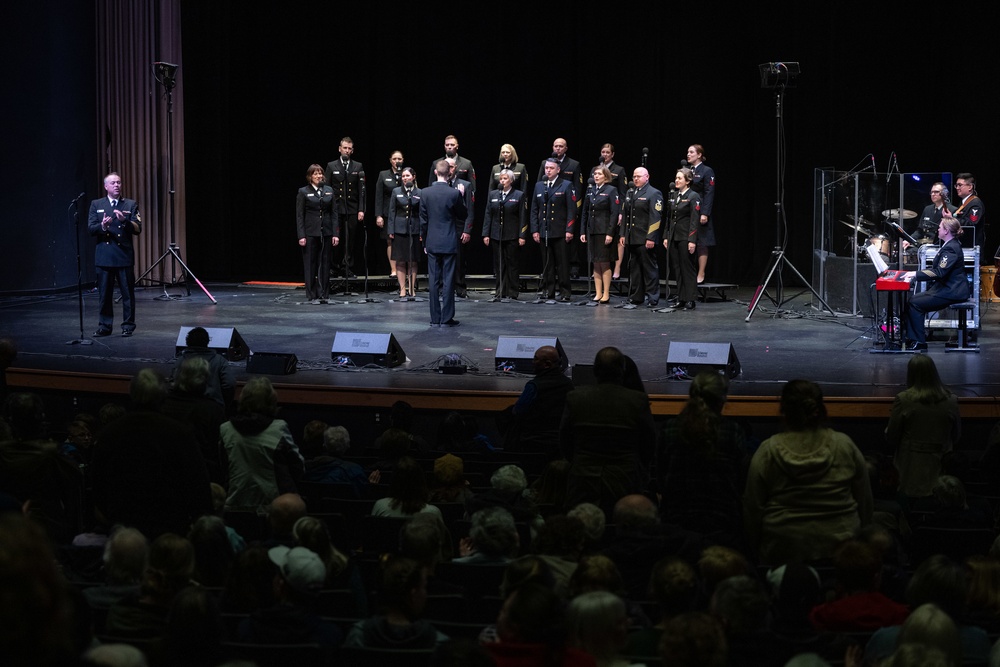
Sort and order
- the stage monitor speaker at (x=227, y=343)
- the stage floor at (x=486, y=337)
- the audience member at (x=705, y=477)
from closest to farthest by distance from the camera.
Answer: the audience member at (x=705, y=477) → the stage floor at (x=486, y=337) → the stage monitor speaker at (x=227, y=343)

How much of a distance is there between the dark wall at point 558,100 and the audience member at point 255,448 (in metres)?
12.2

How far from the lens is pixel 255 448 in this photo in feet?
17.6

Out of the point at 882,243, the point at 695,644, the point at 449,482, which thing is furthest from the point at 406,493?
the point at 882,243

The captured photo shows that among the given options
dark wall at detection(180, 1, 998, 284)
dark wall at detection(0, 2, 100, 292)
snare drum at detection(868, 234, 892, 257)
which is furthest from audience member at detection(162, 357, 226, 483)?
dark wall at detection(180, 1, 998, 284)

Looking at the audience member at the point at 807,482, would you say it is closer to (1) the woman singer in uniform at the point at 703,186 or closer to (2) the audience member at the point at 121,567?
(2) the audience member at the point at 121,567

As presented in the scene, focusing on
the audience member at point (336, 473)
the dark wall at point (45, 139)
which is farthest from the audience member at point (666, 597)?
the dark wall at point (45, 139)

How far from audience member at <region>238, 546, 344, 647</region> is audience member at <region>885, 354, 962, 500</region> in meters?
3.48

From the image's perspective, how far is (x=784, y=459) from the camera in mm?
4266

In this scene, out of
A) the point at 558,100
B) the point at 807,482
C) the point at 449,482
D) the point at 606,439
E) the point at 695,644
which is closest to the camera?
the point at 695,644

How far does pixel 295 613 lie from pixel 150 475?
134 centimetres

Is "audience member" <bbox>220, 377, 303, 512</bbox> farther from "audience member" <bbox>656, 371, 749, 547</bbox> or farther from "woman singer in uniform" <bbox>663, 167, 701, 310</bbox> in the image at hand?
"woman singer in uniform" <bbox>663, 167, 701, 310</bbox>

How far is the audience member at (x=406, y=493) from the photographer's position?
4.79 meters

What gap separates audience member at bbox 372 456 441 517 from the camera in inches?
189

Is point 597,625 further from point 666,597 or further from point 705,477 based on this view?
point 705,477
